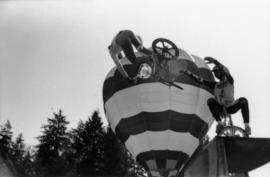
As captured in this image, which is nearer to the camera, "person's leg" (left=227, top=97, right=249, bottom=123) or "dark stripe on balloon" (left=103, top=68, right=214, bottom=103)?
"person's leg" (left=227, top=97, right=249, bottom=123)

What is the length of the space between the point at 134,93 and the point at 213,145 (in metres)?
12.1

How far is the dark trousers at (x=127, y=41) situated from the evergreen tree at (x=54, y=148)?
3026 centimetres

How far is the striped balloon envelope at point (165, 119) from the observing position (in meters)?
18.4

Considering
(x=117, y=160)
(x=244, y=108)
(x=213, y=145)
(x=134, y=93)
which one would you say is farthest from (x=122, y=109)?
(x=117, y=160)

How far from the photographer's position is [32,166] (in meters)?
43.9

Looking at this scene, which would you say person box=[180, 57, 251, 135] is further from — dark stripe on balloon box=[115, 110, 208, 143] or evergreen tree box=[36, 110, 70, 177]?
evergreen tree box=[36, 110, 70, 177]

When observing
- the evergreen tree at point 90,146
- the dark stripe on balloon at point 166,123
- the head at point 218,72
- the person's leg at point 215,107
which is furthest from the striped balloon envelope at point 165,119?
the evergreen tree at point 90,146

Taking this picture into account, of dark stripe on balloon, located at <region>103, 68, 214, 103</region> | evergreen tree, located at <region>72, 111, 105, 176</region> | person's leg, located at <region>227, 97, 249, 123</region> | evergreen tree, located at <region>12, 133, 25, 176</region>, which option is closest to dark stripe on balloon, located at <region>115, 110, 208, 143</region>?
dark stripe on balloon, located at <region>103, 68, 214, 103</region>

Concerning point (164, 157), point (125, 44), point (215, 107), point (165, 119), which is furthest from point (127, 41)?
point (164, 157)

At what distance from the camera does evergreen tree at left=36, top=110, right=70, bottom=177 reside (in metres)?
40.1

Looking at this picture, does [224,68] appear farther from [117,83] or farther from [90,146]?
[90,146]

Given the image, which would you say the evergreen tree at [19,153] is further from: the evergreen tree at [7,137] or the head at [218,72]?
the head at [218,72]

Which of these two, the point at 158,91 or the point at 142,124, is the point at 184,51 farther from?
the point at 142,124

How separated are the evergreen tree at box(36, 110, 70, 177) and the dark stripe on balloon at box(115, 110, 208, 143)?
21897mm
